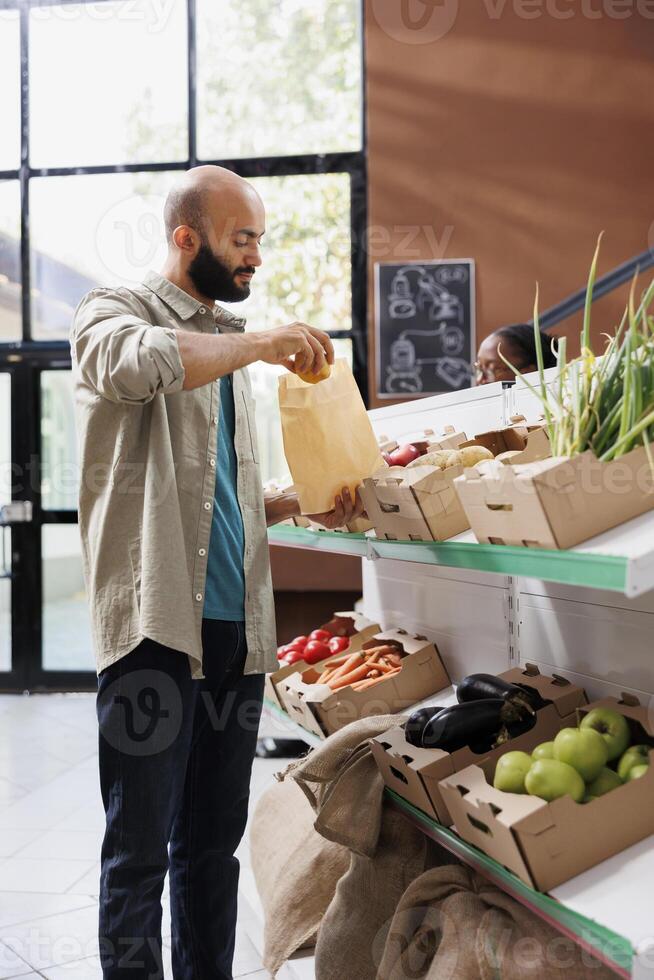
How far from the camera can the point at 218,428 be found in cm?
190

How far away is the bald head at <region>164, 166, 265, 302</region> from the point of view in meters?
1.87

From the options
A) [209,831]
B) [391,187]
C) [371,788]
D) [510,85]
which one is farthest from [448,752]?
[510,85]

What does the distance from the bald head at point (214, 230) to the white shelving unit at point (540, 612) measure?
2.02 feet

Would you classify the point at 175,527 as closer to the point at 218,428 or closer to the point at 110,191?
the point at 218,428

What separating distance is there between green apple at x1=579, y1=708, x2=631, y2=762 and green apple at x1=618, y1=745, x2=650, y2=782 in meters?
0.04

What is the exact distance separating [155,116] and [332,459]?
4.75 meters

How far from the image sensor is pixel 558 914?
120 centimetres

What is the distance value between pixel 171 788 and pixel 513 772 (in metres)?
0.68

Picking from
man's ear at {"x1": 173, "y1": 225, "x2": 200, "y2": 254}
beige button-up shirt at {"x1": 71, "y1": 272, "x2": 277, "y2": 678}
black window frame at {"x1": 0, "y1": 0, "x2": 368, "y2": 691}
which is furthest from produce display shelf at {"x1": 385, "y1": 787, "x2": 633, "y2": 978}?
black window frame at {"x1": 0, "y1": 0, "x2": 368, "y2": 691}

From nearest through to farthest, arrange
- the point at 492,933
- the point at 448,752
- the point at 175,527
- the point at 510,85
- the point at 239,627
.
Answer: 1. the point at 492,933
2. the point at 448,752
3. the point at 175,527
4. the point at 239,627
5. the point at 510,85

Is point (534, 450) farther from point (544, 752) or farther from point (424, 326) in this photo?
point (424, 326)

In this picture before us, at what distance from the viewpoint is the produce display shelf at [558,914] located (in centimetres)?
110

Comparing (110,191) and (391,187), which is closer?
(391,187)

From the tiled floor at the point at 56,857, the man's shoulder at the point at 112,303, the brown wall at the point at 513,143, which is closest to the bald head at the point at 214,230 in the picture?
the man's shoulder at the point at 112,303
